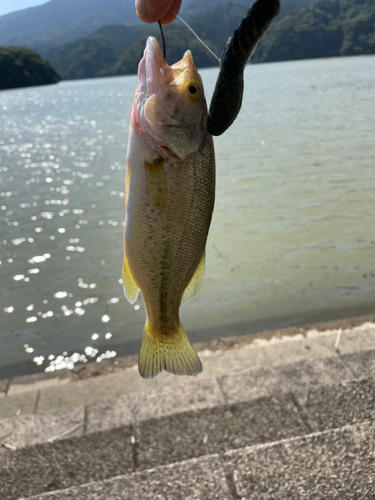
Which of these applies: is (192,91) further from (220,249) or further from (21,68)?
(21,68)

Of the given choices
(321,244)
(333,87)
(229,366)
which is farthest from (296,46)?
(229,366)

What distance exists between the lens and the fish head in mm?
1791

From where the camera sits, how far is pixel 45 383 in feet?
18.2

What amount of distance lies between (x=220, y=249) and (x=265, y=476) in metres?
6.83

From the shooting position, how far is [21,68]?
101 meters

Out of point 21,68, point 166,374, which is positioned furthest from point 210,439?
point 21,68

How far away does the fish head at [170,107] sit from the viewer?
1791mm

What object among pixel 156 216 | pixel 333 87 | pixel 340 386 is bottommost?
pixel 333 87

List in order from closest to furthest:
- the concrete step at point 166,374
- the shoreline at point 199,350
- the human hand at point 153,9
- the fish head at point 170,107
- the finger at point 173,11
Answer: the fish head at point 170,107 < the human hand at point 153,9 < the finger at point 173,11 < the concrete step at point 166,374 < the shoreline at point 199,350

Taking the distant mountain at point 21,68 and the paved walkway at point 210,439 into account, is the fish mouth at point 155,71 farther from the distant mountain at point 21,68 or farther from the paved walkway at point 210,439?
the distant mountain at point 21,68

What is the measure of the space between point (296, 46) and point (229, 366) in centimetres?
8799

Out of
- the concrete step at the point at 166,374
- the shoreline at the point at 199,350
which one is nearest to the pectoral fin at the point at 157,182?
the concrete step at the point at 166,374

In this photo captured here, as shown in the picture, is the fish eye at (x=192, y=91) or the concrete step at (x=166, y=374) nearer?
the fish eye at (x=192, y=91)

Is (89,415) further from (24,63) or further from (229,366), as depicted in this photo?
(24,63)
